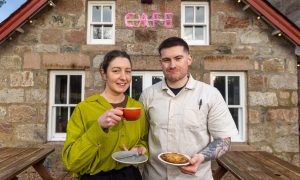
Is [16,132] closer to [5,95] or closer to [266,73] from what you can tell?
[5,95]

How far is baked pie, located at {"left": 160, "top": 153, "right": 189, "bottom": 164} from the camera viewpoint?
183 cm

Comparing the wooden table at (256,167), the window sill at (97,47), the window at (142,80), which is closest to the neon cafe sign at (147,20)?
the window sill at (97,47)

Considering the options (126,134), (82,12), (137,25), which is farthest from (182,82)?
(82,12)

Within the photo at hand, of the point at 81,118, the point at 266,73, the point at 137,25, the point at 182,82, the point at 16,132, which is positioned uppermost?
the point at 137,25

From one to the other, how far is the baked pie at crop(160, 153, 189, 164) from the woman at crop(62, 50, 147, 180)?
0.16 meters

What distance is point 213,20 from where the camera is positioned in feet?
19.4

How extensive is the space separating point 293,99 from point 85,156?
5269mm

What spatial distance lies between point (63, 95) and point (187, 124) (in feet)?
14.6

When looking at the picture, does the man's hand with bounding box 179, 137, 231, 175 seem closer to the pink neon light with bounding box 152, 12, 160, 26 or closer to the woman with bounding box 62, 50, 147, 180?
the woman with bounding box 62, 50, 147, 180

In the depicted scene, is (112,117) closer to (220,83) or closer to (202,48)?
(202,48)

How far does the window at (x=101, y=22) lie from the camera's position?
19.6ft

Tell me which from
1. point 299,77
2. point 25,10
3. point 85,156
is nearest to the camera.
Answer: point 85,156

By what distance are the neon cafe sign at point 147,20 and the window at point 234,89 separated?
1511mm

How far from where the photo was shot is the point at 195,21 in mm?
6059
